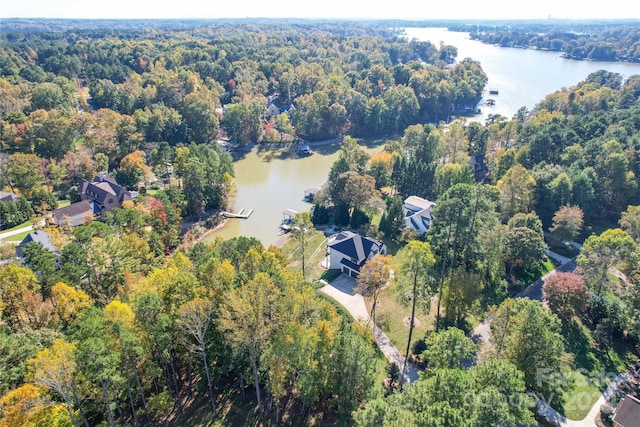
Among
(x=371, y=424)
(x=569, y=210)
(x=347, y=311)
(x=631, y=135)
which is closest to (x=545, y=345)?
(x=371, y=424)

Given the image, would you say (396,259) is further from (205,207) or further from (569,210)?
(205,207)

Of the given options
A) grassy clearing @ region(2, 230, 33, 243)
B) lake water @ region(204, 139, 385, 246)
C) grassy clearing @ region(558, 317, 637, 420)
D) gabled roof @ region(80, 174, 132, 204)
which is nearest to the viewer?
grassy clearing @ region(558, 317, 637, 420)

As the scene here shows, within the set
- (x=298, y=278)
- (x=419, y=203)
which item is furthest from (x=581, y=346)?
(x=419, y=203)

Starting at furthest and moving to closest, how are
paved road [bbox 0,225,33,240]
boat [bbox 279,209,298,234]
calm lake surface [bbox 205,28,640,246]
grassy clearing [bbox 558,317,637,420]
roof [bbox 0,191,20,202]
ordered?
1. calm lake surface [bbox 205,28,640,246]
2. boat [bbox 279,209,298,234]
3. roof [bbox 0,191,20,202]
4. paved road [bbox 0,225,33,240]
5. grassy clearing [bbox 558,317,637,420]

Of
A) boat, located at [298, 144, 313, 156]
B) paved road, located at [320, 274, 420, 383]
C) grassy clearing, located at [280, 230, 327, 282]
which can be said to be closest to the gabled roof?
grassy clearing, located at [280, 230, 327, 282]

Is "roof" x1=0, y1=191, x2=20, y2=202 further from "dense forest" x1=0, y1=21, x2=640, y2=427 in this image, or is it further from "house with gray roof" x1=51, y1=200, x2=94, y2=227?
"house with gray roof" x1=51, y1=200, x2=94, y2=227

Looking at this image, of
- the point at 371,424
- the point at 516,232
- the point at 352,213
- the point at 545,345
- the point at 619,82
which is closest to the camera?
the point at 371,424

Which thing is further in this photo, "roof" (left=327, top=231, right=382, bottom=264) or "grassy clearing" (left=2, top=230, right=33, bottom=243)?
"grassy clearing" (left=2, top=230, right=33, bottom=243)
